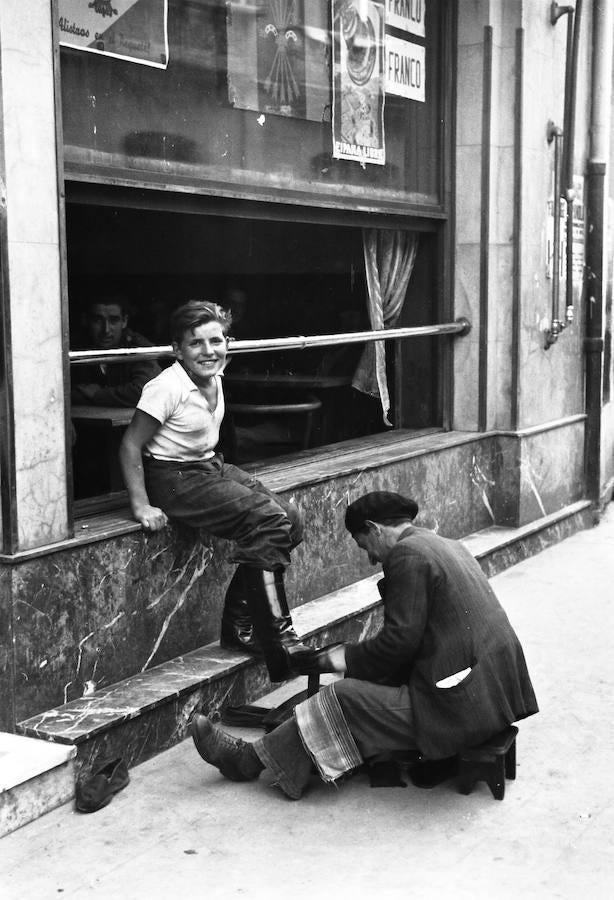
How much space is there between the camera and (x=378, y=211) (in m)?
6.77

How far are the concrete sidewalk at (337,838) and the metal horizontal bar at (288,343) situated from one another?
1533 millimetres

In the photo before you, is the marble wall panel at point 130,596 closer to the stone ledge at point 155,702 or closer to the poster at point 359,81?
the stone ledge at point 155,702

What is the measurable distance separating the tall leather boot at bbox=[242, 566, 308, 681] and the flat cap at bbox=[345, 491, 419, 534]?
2.42 feet

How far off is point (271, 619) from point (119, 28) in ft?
8.17

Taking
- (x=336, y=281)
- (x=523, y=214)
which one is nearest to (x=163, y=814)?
(x=336, y=281)

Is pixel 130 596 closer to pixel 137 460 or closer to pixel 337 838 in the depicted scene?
pixel 137 460

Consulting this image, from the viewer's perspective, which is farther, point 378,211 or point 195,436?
point 378,211

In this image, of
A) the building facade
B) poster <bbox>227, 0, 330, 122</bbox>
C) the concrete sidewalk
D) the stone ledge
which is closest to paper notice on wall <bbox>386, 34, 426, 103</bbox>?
the building facade

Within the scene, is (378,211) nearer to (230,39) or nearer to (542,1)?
(230,39)

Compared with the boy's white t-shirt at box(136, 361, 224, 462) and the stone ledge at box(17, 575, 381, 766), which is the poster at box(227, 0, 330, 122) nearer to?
the boy's white t-shirt at box(136, 361, 224, 462)

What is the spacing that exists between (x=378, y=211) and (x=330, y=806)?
369 cm

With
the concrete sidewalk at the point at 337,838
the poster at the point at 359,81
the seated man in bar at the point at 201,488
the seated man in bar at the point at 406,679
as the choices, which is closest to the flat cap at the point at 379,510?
the seated man in bar at the point at 406,679

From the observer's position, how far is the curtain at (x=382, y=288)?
708 centimetres

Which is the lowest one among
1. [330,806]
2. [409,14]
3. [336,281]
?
[330,806]
